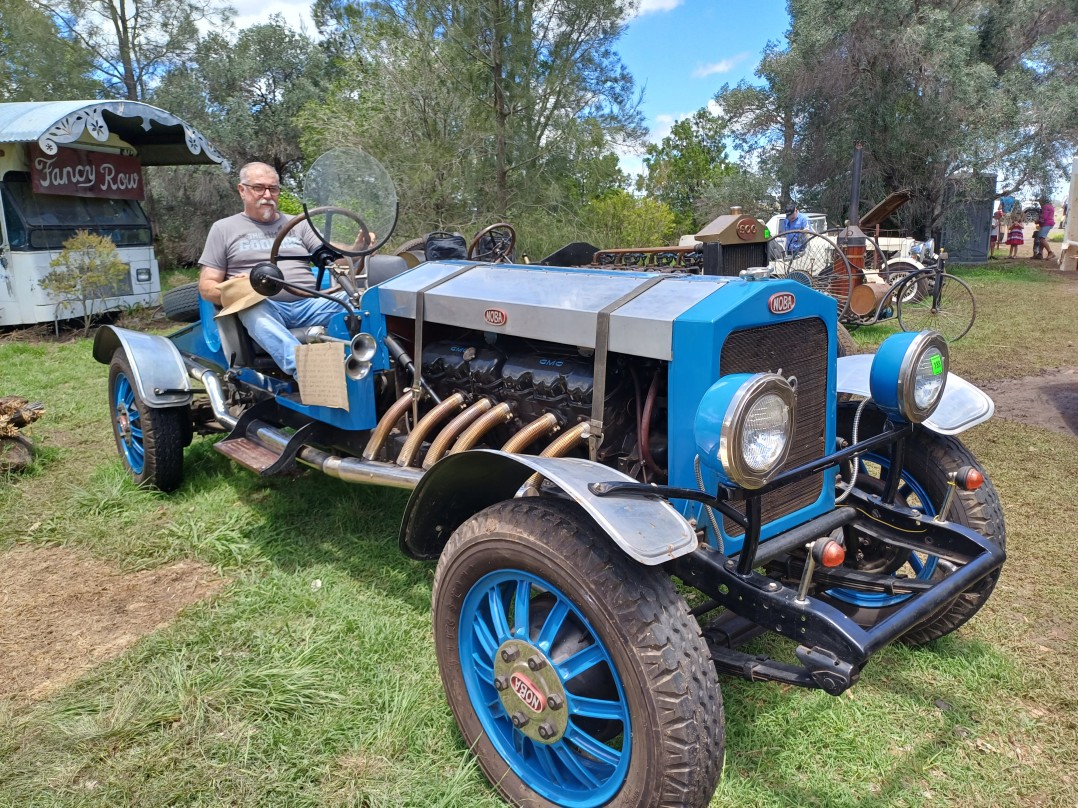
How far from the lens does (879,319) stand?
9578 mm

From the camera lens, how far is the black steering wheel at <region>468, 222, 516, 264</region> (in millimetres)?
4023

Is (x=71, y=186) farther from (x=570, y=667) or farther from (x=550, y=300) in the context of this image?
(x=570, y=667)

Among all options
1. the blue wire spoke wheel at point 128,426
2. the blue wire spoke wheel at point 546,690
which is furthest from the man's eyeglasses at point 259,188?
the blue wire spoke wheel at point 546,690

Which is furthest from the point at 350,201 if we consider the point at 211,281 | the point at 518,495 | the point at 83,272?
the point at 83,272

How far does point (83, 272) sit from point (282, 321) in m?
7.30

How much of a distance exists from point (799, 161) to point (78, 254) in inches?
623

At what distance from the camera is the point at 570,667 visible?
2008 mm

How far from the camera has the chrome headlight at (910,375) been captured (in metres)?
2.45

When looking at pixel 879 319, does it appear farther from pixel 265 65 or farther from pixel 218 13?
pixel 265 65

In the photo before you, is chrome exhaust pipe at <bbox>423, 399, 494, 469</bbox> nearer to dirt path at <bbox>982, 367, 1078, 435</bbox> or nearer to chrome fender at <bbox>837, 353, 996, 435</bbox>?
chrome fender at <bbox>837, 353, 996, 435</bbox>

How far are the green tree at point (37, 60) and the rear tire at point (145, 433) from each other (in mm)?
13933

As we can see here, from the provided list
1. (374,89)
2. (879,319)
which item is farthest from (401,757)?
(374,89)

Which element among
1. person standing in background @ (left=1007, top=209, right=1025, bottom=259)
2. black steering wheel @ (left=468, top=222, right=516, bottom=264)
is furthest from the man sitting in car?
person standing in background @ (left=1007, top=209, right=1025, bottom=259)

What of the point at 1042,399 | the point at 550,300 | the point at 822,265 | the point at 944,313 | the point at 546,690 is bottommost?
the point at 1042,399
